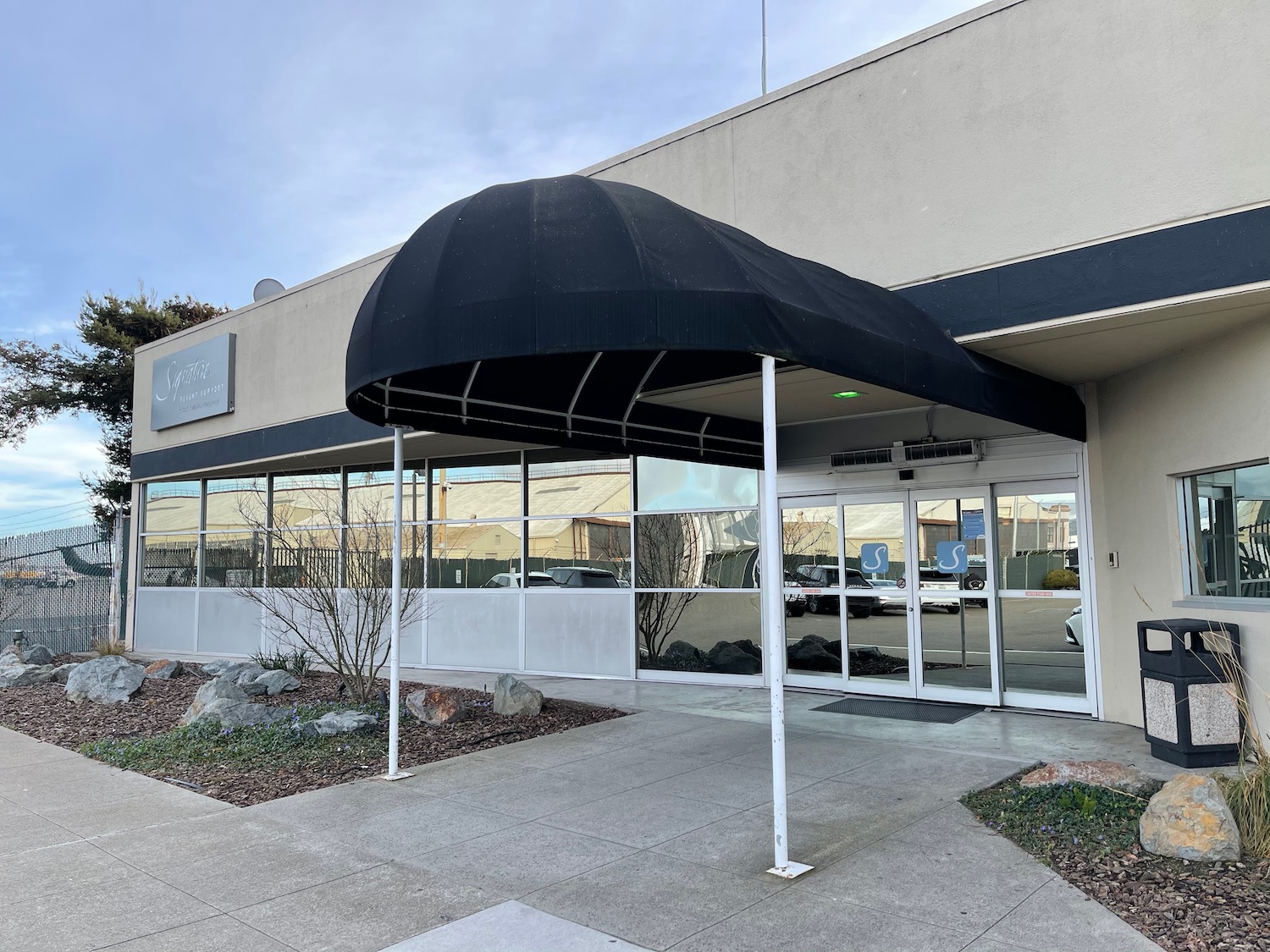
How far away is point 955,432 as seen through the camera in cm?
962

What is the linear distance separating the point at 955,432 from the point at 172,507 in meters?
15.6

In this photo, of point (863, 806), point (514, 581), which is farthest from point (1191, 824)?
point (514, 581)

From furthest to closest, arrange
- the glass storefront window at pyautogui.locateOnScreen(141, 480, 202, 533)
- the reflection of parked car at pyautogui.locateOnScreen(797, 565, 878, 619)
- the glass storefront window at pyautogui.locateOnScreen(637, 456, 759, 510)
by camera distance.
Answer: the glass storefront window at pyautogui.locateOnScreen(141, 480, 202, 533) < the glass storefront window at pyautogui.locateOnScreen(637, 456, 759, 510) < the reflection of parked car at pyautogui.locateOnScreen(797, 565, 878, 619)

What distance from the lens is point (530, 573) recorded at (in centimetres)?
1329

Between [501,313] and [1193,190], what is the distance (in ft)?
16.4

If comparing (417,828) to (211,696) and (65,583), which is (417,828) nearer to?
(211,696)

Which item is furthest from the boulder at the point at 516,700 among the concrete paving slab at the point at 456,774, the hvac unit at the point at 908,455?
the hvac unit at the point at 908,455

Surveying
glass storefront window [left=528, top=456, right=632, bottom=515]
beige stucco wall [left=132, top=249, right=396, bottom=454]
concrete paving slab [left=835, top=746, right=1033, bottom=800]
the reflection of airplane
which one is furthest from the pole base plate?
beige stucco wall [left=132, top=249, right=396, bottom=454]

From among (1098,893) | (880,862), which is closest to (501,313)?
(880,862)

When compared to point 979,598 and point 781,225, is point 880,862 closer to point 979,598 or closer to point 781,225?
point 979,598

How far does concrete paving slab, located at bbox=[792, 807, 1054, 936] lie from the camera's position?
422 centimetres

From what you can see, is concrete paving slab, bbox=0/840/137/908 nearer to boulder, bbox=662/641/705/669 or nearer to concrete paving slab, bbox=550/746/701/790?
concrete paving slab, bbox=550/746/701/790

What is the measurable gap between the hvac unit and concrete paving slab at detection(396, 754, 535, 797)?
503 cm
